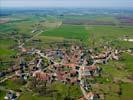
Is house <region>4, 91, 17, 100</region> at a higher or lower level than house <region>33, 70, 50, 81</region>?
lower

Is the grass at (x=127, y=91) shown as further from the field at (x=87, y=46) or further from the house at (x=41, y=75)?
the house at (x=41, y=75)

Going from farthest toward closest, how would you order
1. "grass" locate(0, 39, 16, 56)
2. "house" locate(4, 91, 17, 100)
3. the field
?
"grass" locate(0, 39, 16, 56) → the field → "house" locate(4, 91, 17, 100)

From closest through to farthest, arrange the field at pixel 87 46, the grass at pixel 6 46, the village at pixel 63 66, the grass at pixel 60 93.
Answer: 1. the grass at pixel 60 93
2. the field at pixel 87 46
3. the village at pixel 63 66
4. the grass at pixel 6 46

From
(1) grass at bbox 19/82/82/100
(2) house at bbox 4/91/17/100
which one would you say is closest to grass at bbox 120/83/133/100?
(1) grass at bbox 19/82/82/100

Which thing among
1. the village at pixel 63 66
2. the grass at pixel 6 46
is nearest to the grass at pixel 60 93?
the village at pixel 63 66

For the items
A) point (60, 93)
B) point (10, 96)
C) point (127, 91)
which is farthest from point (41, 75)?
point (127, 91)

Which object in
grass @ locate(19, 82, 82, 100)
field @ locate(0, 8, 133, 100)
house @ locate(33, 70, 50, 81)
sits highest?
house @ locate(33, 70, 50, 81)

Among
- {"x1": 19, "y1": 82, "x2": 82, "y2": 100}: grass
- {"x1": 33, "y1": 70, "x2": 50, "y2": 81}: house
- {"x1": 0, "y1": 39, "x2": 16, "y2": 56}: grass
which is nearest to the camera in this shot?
{"x1": 19, "y1": 82, "x2": 82, "y2": 100}: grass

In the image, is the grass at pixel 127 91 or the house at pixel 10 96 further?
the grass at pixel 127 91

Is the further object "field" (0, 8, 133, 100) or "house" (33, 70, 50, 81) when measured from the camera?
"house" (33, 70, 50, 81)

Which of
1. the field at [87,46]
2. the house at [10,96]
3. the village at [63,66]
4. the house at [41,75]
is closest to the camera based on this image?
the house at [10,96]

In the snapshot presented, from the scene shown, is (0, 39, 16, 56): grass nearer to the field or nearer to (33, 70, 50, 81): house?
the field
